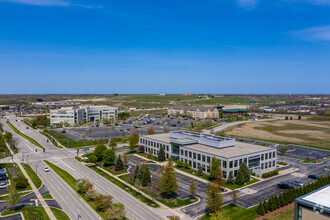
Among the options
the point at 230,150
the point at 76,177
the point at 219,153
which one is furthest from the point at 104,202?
the point at 230,150

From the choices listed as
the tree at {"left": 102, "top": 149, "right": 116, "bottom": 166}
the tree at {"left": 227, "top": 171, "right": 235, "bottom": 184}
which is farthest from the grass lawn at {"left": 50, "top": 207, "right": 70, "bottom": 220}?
the tree at {"left": 227, "top": 171, "right": 235, "bottom": 184}

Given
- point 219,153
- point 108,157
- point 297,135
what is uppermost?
point 219,153

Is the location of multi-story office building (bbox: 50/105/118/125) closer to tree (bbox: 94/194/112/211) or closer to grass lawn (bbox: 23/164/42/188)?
grass lawn (bbox: 23/164/42/188)

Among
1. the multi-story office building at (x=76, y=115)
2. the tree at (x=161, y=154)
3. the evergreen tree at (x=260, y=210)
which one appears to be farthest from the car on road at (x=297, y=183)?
the multi-story office building at (x=76, y=115)

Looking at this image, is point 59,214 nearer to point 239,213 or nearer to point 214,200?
point 214,200

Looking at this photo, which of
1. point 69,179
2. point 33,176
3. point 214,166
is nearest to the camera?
point 214,166
